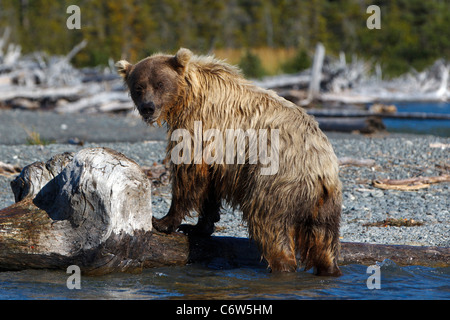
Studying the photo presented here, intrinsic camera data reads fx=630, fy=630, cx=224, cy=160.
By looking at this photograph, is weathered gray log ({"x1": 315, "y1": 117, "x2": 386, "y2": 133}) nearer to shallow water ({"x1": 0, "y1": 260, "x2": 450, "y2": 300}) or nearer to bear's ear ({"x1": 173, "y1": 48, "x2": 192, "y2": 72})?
shallow water ({"x1": 0, "y1": 260, "x2": 450, "y2": 300})

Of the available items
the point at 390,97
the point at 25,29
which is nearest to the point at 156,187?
the point at 390,97

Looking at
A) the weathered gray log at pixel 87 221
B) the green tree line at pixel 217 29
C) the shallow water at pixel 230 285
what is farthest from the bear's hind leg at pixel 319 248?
the green tree line at pixel 217 29

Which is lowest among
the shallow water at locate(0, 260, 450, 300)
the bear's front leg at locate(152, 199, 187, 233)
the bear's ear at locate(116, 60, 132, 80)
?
the shallow water at locate(0, 260, 450, 300)

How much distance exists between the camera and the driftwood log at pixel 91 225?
5008 mm

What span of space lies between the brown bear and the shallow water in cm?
17

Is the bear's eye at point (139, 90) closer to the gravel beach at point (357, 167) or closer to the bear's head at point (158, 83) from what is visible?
the bear's head at point (158, 83)

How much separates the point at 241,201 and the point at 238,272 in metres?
0.73

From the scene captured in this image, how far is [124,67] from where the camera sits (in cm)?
570

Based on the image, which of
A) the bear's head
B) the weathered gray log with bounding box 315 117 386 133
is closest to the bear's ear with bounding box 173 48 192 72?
the bear's head

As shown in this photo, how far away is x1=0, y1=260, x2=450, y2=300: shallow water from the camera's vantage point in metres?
5.02

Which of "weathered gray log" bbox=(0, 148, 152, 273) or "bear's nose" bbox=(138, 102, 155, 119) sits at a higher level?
"bear's nose" bbox=(138, 102, 155, 119)

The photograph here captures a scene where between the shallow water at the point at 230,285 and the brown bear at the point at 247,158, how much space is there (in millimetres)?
166

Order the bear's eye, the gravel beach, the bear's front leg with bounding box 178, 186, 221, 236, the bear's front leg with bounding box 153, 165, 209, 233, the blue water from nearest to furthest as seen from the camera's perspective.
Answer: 1. the bear's front leg with bounding box 153, 165, 209, 233
2. the bear's eye
3. the bear's front leg with bounding box 178, 186, 221, 236
4. the gravel beach
5. the blue water
